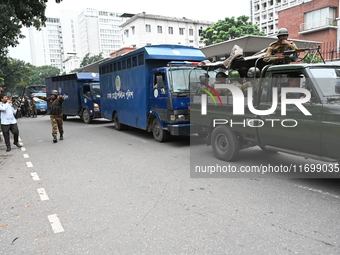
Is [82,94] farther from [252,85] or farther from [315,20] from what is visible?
[315,20]

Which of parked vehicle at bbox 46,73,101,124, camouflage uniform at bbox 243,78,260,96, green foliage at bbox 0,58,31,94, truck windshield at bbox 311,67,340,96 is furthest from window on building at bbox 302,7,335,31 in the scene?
green foliage at bbox 0,58,31,94

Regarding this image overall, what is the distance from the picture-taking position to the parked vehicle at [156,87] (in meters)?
8.36

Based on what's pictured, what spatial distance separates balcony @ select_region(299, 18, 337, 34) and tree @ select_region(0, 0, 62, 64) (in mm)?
25590

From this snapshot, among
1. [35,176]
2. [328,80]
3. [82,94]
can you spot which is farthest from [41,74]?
[328,80]

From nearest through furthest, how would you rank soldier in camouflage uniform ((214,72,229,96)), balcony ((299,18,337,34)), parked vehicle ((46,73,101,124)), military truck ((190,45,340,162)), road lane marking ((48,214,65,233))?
road lane marking ((48,214,65,233)), military truck ((190,45,340,162)), soldier in camouflage uniform ((214,72,229,96)), parked vehicle ((46,73,101,124)), balcony ((299,18,337,34))

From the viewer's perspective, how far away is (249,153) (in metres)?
7.36

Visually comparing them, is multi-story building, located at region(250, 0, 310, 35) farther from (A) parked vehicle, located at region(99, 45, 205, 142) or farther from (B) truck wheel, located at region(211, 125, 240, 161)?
(B) truck wheel, located at region(211, 125, 240, 161)

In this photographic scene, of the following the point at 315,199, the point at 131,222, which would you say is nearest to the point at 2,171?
the point at 131,222

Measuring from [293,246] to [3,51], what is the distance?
84.7ft

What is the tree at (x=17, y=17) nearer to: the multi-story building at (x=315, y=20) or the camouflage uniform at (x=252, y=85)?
the camouflage uniform at (x=252, y=85)

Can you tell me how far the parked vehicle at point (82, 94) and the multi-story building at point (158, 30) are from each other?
126 feet

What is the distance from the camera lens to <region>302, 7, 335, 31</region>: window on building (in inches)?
1120

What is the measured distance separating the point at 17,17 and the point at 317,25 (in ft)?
91.3

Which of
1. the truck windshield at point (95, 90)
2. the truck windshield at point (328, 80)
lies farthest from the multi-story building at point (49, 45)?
the truck windshield at point (328, 80)
